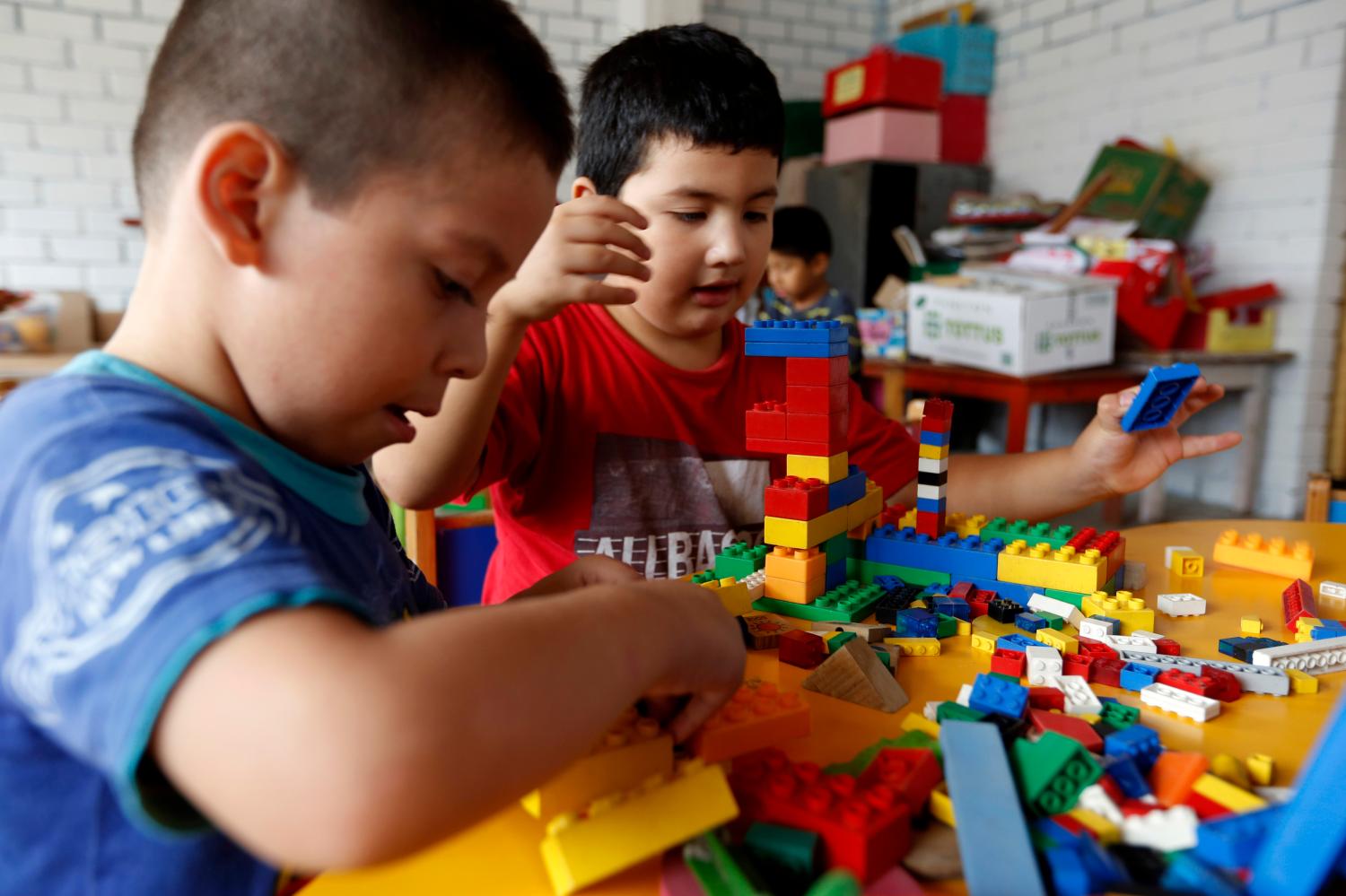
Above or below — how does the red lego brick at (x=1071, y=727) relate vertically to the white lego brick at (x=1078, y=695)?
above

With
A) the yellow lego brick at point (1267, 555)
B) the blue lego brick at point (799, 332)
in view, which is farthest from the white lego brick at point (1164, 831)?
the yellow lego brick at point (1267, 555)

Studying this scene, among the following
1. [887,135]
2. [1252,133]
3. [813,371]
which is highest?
[887,135]

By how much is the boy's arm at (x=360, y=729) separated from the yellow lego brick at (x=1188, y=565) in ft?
2.44

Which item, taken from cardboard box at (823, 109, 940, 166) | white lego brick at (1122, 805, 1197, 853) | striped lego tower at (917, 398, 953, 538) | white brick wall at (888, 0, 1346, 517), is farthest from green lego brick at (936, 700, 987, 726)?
cardboard box at (823, 109, 940, 166)

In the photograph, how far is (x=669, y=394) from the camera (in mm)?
1109

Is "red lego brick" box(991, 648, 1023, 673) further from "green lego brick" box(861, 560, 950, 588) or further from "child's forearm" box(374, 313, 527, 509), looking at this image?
"child's forearm" box(374, 313, 527, 509)

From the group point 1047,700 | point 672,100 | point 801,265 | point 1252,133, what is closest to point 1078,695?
point 1047,700

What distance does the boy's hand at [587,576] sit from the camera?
0.68 m

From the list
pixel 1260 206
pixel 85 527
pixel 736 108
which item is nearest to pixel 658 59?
pixel 736 108

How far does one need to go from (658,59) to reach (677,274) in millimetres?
256

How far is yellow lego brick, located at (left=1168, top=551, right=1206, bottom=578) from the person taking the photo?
895mm

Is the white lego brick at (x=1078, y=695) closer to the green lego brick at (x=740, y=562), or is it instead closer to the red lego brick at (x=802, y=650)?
the red lego brick at (x=802, y=650)

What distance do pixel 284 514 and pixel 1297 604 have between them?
80 cm

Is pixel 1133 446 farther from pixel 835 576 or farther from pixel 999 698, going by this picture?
pixel 999 698
